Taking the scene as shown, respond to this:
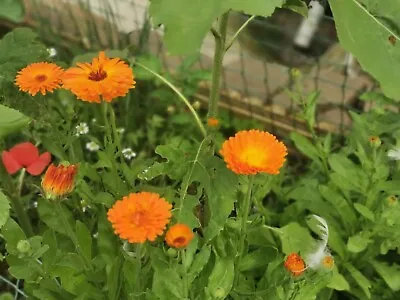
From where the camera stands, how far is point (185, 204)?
40.9 inches

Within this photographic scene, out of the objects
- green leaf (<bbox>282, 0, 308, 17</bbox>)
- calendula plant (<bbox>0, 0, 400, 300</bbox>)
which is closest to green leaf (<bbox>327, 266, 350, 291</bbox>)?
calendula plant (<bbox>0, 0, 400, 300</bbox>)

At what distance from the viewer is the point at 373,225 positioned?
1327 millimetres

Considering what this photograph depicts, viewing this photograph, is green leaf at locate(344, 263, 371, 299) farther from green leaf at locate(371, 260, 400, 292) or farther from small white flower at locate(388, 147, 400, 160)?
small white flower at locate(388, 147, 400, 160)

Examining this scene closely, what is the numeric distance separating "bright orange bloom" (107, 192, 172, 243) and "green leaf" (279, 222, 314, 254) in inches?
19.0

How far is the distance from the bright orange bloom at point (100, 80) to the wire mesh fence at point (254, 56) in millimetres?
921

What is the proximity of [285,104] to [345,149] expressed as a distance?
46 cm

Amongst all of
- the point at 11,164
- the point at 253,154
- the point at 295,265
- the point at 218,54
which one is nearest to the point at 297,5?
the point at 218,54

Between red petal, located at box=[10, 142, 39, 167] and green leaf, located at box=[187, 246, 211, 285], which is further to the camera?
red petal, located at box=[10, 142, 39, 167]

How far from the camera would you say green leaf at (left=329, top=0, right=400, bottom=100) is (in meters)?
0.85

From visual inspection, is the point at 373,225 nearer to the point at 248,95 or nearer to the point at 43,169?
the point at 43,169

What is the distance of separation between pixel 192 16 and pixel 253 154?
0.74 ft

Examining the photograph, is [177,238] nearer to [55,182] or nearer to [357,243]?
[55,182]

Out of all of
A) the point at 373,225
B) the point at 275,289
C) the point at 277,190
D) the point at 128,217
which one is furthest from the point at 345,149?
the point at 128,217

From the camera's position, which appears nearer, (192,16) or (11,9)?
(192,16)
